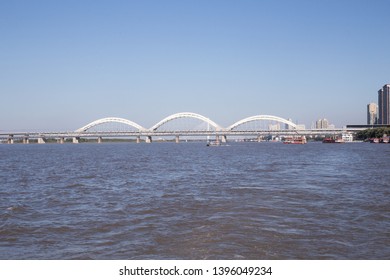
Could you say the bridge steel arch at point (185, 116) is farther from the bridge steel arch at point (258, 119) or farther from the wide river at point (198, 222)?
the wide river at point (198, 222)

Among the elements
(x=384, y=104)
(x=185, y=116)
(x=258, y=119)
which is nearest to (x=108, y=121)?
(x=185, y=116)

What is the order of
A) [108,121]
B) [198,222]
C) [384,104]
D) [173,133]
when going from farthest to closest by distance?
[384,104] → [108,121] → [173,133] → [198,222]

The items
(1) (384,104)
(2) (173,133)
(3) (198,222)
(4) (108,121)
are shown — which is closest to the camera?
(3) (198,222)

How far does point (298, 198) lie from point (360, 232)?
4.13 meters

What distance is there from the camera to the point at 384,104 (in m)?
185

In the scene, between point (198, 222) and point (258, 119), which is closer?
point (198, 222)

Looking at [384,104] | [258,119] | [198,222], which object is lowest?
[198,222]

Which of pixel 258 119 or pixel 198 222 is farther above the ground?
pixel 258 119

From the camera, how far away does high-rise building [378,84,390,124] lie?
596ft

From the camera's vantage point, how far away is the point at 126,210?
32.1 ft

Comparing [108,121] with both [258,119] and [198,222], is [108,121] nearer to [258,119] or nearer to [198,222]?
[258,119]

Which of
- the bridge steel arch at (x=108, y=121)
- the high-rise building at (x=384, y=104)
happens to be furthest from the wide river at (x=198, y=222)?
the high-rise building at (x=384, y=104)

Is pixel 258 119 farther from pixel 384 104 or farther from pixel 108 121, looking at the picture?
pixel 384 104
